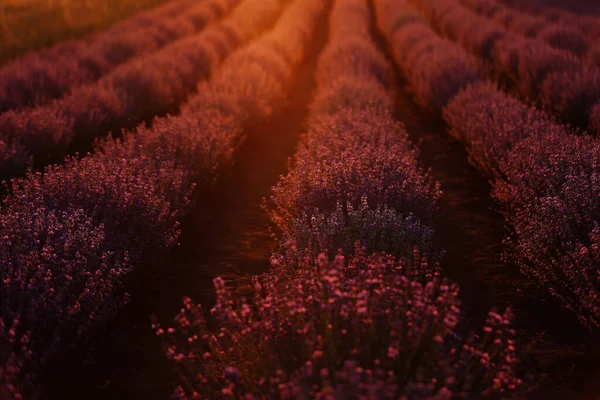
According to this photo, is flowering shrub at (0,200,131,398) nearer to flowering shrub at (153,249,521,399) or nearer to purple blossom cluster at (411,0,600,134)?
flowering shrub at (153,249,521,399)

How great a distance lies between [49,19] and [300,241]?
14836 millimetres

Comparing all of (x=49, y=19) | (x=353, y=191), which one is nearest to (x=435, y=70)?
(x=353, y=191)

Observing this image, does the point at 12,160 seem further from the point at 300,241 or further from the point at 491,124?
the point at 491,124

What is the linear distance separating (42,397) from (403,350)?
1.76 m

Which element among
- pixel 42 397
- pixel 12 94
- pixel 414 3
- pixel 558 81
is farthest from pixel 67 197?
pixel 414 3

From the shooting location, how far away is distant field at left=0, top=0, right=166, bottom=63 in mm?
14023

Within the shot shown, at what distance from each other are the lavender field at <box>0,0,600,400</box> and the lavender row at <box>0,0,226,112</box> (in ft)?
0.23

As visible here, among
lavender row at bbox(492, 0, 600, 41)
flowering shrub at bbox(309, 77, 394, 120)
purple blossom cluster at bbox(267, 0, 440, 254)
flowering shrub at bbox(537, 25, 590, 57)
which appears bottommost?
lavender row at bbox(492, 0, 600, 41)

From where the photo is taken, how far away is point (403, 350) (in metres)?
2.81

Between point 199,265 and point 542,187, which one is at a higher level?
point 542,187

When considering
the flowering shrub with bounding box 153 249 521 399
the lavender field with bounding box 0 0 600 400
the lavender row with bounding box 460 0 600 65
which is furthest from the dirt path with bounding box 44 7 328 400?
the lavender row with bounding box 460 0 600 65

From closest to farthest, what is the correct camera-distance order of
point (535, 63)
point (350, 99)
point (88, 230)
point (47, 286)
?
point (47, 286), point (88, 230), point (350, 99), point (535, 63)

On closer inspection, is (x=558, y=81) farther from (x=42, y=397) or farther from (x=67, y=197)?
(x=42, y=397)

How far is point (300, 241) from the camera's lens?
4.10m
